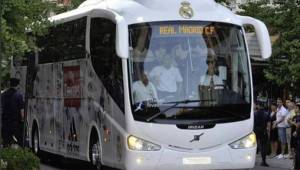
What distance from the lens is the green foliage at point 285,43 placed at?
28.8 meters

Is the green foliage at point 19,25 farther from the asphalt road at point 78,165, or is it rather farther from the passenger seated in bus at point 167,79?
the asphalt road at point 78,165

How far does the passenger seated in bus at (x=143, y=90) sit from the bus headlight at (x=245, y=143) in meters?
1.71

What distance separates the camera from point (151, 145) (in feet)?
42.5

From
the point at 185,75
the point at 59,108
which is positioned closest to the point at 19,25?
the point at 185,75

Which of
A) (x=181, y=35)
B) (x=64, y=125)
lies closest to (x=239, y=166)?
(x=181, y=35)

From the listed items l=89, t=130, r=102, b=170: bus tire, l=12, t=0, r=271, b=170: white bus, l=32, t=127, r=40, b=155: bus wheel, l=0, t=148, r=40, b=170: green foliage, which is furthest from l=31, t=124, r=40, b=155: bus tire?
l=0, t=148, r=40, b=170: green foliage

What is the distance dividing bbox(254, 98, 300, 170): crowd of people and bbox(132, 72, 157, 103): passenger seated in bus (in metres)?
6.58

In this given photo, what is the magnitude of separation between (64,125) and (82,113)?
1566 mm

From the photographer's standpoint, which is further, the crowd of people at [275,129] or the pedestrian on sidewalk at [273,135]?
the pedestrian on sidewalk at [273,135]

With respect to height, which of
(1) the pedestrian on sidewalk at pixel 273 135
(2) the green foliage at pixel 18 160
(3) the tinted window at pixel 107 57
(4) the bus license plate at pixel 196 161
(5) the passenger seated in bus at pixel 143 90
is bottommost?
(1) the pedestrian on sidewalk at pixel 273 135

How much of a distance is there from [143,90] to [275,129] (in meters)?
10.0

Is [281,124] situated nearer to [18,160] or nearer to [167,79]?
[167,79]

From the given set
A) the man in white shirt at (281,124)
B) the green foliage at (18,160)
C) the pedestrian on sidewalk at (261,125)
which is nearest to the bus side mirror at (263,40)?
the green foliage at (18,160)

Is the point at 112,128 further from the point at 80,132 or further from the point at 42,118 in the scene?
the point at 42,118
